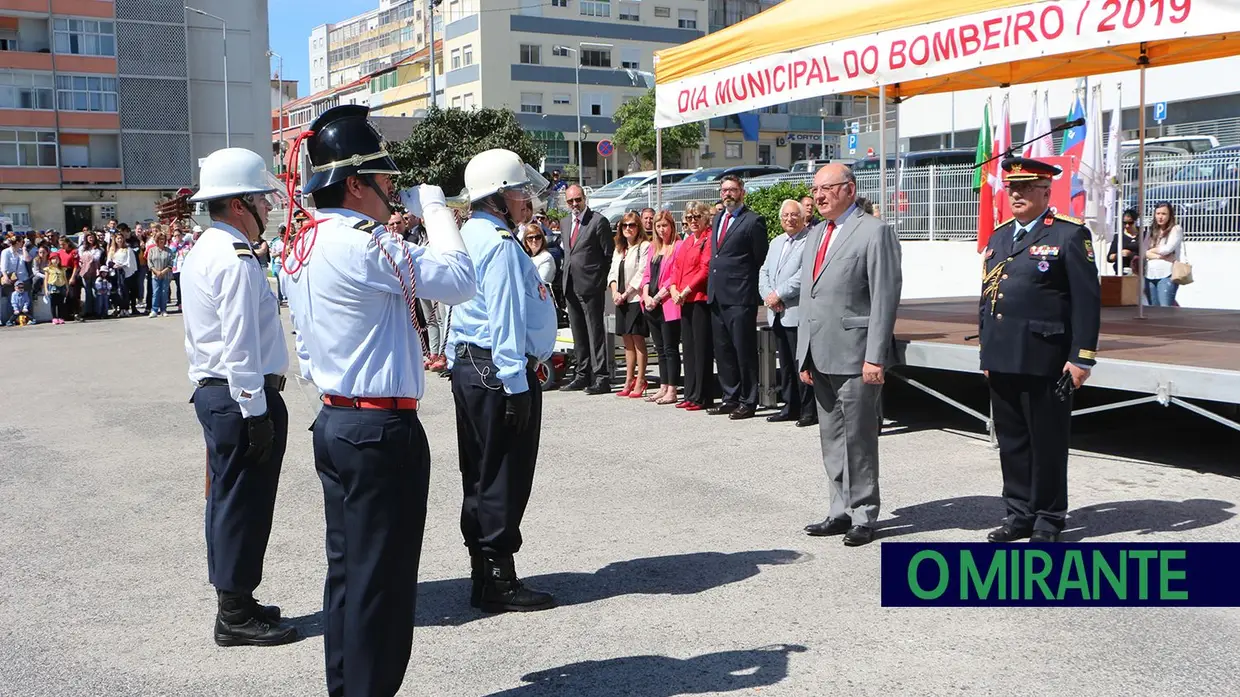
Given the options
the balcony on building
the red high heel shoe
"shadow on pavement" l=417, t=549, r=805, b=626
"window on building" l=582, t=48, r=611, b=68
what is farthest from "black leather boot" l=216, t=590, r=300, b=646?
"window on building" l=582, t=48, r=611, b=68

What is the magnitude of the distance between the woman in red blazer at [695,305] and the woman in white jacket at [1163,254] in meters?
6.24

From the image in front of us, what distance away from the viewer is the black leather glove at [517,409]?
4953 millimetres

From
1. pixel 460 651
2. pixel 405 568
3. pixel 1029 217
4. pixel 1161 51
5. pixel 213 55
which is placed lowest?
pixel 460 651

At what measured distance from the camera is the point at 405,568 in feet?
12.2

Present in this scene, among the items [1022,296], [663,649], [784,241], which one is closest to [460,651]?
[663,649]

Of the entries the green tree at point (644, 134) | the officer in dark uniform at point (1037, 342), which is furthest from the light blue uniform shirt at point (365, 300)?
the green tree at point (644, 134)

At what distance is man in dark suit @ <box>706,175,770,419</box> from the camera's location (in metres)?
10.1

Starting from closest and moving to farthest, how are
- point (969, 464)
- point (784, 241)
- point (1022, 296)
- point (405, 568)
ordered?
point (405, 568), point (1022, 296), point (969, 464), point (784, 241)

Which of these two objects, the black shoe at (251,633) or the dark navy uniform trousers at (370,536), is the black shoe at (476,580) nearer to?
the black shoe at (251,633)

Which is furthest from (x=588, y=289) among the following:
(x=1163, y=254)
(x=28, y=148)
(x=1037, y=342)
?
(x=28, y=148)

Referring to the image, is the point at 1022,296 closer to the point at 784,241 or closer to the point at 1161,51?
the point at 784,241

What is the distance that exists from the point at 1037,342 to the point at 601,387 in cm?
652

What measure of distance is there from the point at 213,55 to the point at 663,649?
225 feet

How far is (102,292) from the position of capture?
81.1 ft
